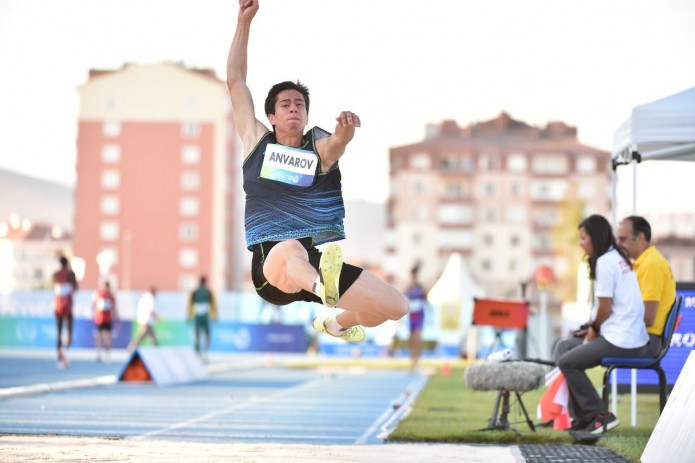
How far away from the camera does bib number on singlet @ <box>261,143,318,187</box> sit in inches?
310

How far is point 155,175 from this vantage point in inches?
4582

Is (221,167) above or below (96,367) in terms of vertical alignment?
above

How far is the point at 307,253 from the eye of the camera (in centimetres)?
781

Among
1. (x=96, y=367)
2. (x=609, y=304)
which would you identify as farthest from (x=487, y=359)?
(x=96, y=367)

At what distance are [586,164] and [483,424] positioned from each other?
116m

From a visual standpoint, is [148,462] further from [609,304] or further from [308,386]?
[308,386]

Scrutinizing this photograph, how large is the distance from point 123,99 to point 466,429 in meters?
107

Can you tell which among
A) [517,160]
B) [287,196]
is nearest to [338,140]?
[287,196]

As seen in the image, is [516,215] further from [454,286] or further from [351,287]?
[351,287]

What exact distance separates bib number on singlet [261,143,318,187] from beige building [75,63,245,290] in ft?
348

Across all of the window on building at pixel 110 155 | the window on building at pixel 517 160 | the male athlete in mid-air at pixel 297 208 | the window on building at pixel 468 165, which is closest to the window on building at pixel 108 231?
the window on building at pixel 110 155

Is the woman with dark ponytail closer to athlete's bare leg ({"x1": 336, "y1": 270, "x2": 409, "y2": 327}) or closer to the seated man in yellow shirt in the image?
the seated man in yellow shirt

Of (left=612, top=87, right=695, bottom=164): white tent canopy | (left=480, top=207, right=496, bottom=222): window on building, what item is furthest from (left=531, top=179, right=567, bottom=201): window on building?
(left=612, top=87, right=695, bottom=164): white tent canopy

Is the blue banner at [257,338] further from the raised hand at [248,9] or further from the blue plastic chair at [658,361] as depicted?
the raised hand at [248,9]
